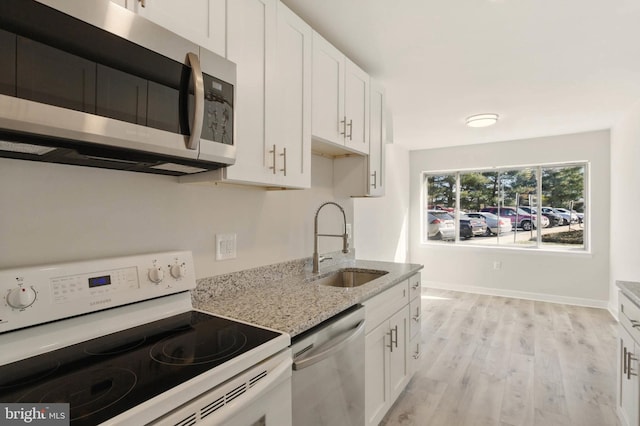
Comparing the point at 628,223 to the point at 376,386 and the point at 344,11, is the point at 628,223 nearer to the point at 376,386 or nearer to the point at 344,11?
the point at 376,386

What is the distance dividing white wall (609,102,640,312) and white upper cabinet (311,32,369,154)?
2.86m

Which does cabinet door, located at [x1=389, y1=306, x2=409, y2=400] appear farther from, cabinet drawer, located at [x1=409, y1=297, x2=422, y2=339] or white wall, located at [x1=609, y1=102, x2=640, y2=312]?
white wall, located at [x1=609, y1=102, x2=640, y2=312]

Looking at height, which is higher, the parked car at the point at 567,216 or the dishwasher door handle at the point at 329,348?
the parked car at the point at 567,216

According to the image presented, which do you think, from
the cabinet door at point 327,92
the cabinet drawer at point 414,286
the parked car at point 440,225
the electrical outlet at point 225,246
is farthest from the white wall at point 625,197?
the electrical outlet at point 225,246

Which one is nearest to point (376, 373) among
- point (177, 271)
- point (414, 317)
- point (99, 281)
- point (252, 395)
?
point (414, 317)

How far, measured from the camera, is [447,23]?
1.91 metres

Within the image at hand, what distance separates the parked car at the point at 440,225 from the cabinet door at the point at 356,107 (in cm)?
380

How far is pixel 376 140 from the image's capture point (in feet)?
8.40

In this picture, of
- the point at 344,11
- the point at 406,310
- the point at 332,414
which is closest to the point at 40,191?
the point at 332,414

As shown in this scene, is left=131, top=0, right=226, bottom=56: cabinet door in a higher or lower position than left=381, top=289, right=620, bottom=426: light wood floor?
higher

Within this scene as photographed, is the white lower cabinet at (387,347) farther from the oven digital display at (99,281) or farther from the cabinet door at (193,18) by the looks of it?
the cabinet door at (193,18)

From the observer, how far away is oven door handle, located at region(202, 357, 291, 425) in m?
0.85

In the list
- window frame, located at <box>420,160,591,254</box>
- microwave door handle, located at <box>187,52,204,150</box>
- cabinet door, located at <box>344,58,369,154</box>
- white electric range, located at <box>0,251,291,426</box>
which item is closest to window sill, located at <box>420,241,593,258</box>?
window frame, located at <box>420,160,591,254</box>

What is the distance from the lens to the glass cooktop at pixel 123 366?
0.73 m
